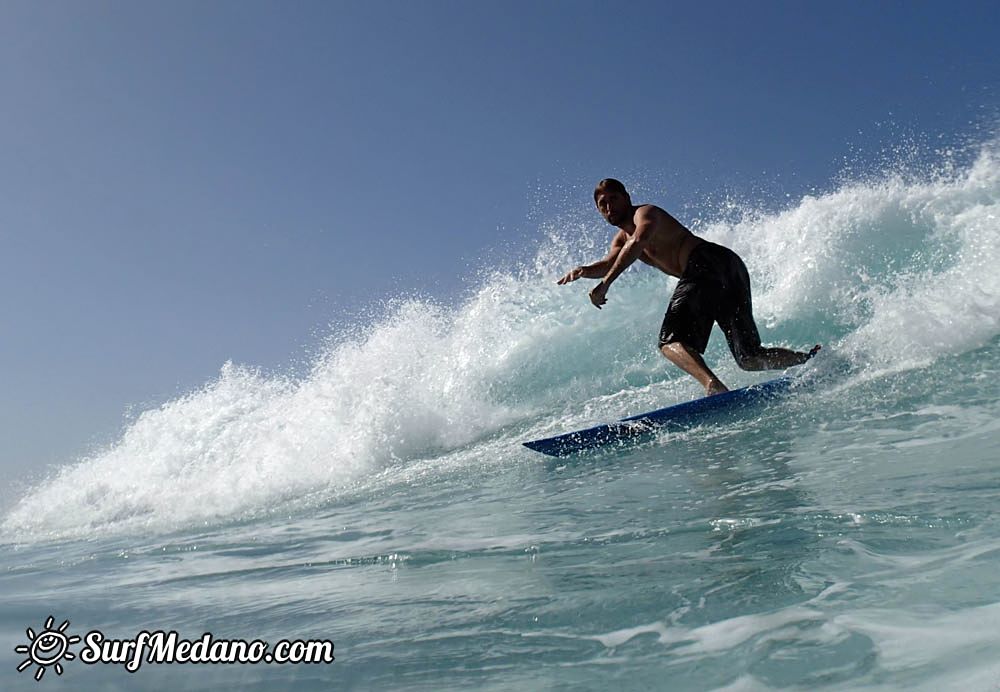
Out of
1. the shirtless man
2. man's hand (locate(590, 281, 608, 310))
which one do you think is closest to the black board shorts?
the shirtless man

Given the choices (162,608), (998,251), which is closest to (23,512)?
(162,608)

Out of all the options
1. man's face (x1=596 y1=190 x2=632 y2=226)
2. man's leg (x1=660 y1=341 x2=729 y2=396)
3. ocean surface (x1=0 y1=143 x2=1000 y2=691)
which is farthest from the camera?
man's face (x1=596 y1=190 x2=632 y2=226)

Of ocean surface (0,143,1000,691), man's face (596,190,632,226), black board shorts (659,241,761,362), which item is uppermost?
man's face (596,190,632,226)

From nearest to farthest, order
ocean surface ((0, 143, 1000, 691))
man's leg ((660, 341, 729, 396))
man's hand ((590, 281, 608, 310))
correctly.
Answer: ocean surface ((0, 143, 1000, 691)), man's leg ((660, 341, 729, 396)), man's hand ((590, 281, 608, 310))

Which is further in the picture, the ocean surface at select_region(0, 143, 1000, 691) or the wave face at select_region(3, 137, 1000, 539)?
the wave face at select_region(3, 137, 1000, 539)

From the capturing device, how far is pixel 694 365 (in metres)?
5.29

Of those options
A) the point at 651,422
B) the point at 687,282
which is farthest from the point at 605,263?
the point at 651,422

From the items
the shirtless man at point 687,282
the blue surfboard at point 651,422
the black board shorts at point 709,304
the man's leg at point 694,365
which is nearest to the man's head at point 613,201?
the shirtless man at point 687,282

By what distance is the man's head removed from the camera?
564 centimetres

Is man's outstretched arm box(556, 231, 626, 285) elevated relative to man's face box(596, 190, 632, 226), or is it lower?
lower

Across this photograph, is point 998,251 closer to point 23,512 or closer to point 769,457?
point 769,457

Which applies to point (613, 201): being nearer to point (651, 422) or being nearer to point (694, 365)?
point (694, 365)

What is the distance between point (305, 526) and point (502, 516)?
1.52 metres

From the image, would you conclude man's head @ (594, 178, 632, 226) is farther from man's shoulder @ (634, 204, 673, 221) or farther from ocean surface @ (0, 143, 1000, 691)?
ocean surface @ (0, 143, 1000, 691)
